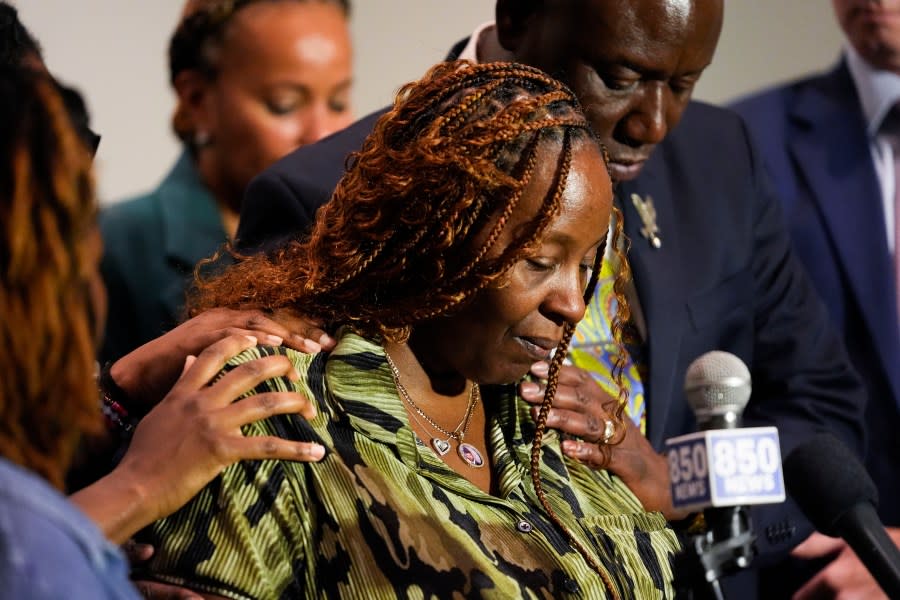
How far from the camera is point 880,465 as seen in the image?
4.07 m

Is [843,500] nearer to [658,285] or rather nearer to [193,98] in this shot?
[658,285]

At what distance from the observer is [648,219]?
347 cm

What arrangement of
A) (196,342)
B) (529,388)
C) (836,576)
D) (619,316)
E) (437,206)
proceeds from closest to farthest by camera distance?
(437,206) → (196,342) → (529,388) → (619,316) → (836,576)

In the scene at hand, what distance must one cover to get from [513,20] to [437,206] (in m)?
1.02

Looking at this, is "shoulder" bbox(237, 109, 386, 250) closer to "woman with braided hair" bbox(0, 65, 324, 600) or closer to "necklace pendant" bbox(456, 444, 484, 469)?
"necklace pendant" bbox(456, 444, 484, 469)

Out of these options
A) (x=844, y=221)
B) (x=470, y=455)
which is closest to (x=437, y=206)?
(x=470, y=455)

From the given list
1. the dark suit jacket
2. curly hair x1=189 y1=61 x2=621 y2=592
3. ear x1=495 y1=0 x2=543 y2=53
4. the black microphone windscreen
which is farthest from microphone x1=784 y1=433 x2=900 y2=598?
the dark suit jacket

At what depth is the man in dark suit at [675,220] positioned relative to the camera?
305 centimetres

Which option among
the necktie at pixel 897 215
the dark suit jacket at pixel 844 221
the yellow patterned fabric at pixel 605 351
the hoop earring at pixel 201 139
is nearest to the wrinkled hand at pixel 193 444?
the yellow patterned fabric at pixel 605 351

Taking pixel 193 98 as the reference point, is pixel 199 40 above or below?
above

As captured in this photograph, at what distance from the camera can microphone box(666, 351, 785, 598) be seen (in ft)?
6.88

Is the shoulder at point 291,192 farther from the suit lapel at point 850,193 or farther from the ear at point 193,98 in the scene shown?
the suit lapel at point 850,193

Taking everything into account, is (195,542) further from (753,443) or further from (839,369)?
(839,369)

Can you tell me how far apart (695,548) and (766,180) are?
74.6 inches
